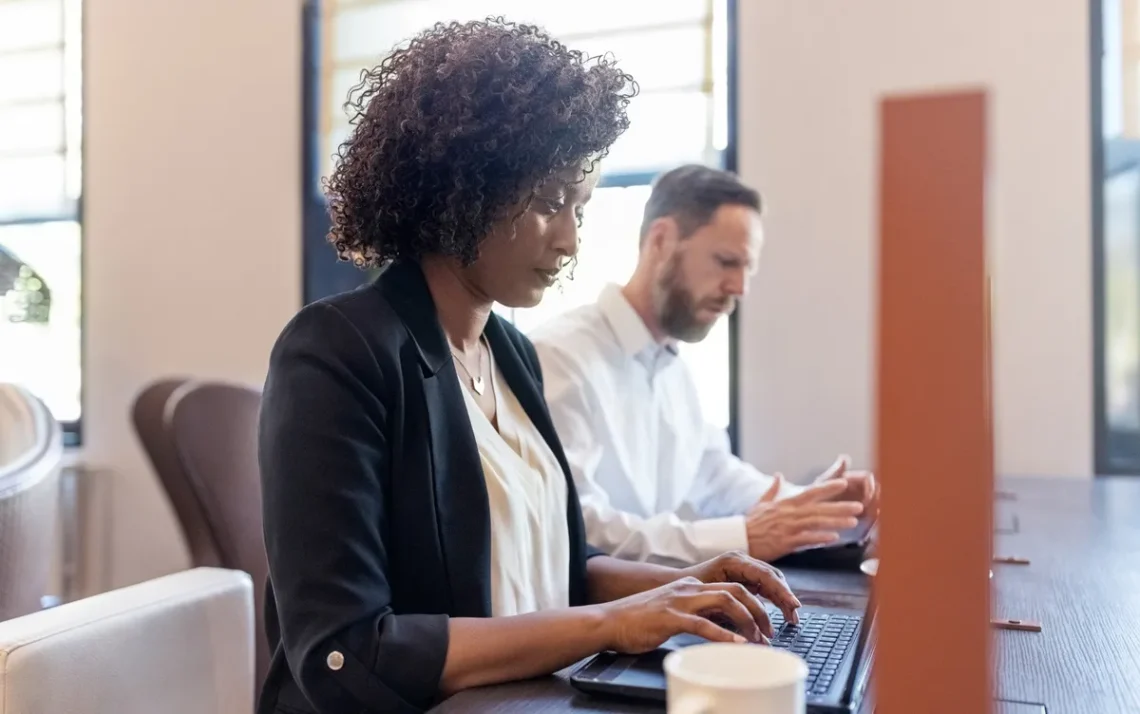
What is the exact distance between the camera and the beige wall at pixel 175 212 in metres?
3.17

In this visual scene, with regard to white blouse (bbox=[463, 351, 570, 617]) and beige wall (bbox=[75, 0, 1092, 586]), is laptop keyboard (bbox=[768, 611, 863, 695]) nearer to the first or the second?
white blouse (bbox=[463, 351, 570, 617])

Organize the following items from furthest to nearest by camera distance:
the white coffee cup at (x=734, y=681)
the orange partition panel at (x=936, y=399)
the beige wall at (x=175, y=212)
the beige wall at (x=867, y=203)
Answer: the beige wall at (x=175, y=212)
the beige wall at (x=867, y=203)
the white coffee cup at (x=734, y=681)
the orange partition panel at (x=936, y=399)

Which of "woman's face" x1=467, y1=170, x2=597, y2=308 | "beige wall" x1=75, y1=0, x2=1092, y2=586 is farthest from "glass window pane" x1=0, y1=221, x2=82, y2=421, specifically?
"woman's face" x1=467, y1=170, x2=597, y2=308

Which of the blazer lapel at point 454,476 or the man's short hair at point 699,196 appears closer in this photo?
the blazer lapel at point 454,476

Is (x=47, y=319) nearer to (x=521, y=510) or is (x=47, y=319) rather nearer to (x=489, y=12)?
(x=489, y=12)

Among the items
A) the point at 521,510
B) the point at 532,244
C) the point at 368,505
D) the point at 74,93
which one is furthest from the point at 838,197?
the point at 74,93

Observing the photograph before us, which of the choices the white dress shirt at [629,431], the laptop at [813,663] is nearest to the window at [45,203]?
the white dress shirt at [629,431]

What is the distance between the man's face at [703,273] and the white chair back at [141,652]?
102 centimetres

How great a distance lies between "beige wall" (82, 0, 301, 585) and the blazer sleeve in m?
2.30

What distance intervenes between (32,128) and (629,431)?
2747 mm

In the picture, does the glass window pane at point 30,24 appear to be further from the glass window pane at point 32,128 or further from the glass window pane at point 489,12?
the glass window pane at point 489,12

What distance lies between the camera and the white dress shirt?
1.68m

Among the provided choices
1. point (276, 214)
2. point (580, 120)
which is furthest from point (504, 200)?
point (276, 214)

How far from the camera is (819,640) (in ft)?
3.02
